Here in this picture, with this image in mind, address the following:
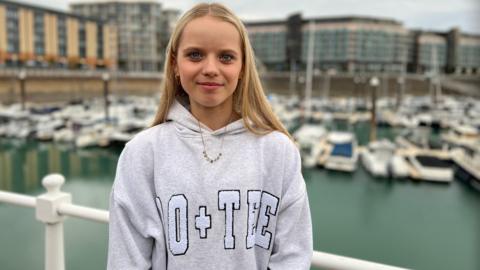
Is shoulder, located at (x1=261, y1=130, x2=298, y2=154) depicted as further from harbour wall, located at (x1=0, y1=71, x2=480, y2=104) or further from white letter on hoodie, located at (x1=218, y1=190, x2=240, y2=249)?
harbour wall, located at (x1=0, y1=71, x2=480, y2=104)

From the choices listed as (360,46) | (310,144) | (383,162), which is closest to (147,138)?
(383,162)

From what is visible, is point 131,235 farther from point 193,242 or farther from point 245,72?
point 245,72

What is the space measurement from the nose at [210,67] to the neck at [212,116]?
10 cm

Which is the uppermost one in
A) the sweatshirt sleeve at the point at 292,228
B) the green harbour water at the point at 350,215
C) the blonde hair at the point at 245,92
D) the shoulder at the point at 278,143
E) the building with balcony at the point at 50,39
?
the building with balcony at the point at 50,39

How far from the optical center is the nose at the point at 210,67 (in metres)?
0.98

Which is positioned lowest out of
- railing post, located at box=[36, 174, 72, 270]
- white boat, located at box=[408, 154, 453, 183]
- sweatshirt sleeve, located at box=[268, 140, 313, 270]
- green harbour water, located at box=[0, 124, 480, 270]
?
green harbour water, located at box=[0, 124, 480, 270]

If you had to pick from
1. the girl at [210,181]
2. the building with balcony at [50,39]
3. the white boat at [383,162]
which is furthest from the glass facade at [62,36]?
the girl at [210,181]

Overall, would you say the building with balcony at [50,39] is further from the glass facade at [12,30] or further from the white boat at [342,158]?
the white boat at [342,158]

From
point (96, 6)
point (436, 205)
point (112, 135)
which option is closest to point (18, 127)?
point (112, 135)

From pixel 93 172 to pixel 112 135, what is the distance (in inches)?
178

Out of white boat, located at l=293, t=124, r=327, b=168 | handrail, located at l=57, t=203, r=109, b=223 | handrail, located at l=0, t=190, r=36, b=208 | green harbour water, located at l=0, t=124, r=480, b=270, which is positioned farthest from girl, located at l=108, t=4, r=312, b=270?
white boat, located at l=293, t=124, r=327, b=168

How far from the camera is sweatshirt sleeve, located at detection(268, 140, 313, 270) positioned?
40.3 inches

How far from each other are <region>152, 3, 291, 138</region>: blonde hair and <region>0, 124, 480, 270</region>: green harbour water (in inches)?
201

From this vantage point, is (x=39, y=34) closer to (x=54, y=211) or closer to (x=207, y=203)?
(x=54, y=211)
